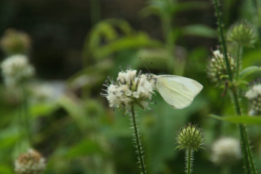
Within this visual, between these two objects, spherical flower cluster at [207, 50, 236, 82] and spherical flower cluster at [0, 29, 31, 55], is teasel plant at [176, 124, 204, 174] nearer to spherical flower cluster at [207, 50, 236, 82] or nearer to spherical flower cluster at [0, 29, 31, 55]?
spherical flower cluster at [207, 50, 236, 82]

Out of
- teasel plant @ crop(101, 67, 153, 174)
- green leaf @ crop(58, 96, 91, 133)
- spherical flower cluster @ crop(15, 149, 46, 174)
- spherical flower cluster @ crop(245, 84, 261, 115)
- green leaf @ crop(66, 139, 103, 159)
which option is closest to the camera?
teasel plant @ crop(101, 67, 153, 174)

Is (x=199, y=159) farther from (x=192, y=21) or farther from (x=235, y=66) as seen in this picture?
(x=192, y=21)

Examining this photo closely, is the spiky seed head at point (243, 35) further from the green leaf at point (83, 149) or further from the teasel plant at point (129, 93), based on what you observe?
the green leaf at point (83, 149)

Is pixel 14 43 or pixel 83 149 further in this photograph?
pixel 14 43

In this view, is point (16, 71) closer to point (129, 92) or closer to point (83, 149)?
point (83, 149)

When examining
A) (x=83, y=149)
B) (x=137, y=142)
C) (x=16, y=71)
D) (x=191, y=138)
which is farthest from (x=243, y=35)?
(x=16, y=71)

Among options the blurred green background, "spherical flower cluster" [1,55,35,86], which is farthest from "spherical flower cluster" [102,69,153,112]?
"spherical flower cluster" [1,55,35,86]

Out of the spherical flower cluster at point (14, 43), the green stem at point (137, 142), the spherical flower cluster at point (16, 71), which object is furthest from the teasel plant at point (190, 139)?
the spherical flower cluster at point (14, 43)
